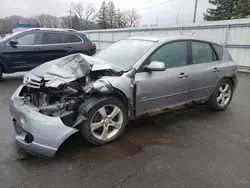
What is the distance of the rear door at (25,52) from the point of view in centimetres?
643

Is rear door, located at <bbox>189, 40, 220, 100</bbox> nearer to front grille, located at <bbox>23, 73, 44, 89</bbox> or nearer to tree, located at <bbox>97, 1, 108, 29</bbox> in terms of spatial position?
front grille, located at <bbox>23, 73, 44, 89</bbox>

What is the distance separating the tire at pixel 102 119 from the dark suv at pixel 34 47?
506cm

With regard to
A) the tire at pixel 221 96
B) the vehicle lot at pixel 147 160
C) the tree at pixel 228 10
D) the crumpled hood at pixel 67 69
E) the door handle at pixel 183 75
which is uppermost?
the tree at pixel 228 10

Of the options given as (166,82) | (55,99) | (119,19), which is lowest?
(55,99)

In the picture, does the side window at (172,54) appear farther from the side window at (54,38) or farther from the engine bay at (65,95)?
the side window at (54,38)

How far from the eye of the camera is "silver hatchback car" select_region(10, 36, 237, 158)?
8.05 feet

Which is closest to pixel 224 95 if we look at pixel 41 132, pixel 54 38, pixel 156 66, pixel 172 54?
pixel 172 54

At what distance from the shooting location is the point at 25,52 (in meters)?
6.60

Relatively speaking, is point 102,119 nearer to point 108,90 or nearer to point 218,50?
point 108,90

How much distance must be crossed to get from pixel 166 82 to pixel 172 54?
0.56 meters

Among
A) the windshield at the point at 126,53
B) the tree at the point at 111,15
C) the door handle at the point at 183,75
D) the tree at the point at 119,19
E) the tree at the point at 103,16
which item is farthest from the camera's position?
the tree at the point at 119,19

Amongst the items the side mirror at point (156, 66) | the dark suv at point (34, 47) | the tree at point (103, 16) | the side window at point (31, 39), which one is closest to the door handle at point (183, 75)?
the side mirror at point (156, 66)

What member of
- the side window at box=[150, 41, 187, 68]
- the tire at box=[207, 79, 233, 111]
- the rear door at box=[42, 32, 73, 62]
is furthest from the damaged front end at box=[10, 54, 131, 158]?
the rear door at box=[42, 32, 73, 62]

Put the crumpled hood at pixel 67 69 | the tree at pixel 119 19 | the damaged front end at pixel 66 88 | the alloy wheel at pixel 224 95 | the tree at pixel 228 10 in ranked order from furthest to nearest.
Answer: the tree at pixel 119 19 < the tree at pixel 228 10 < the alloy wheel at pixel 224 95 < the crumpled hood at pixel 67 69 < the damaged front end at pixel 66 88
